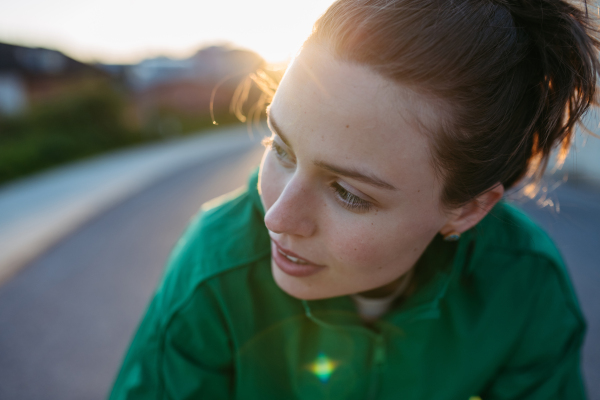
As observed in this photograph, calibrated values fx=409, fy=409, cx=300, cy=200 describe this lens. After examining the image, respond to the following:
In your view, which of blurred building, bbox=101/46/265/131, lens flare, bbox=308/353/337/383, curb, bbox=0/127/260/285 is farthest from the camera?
blurred building, bbox=101/46/265/131

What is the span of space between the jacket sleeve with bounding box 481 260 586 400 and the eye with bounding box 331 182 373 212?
90 cm

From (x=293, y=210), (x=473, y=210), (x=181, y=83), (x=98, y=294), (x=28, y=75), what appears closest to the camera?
(x=293, y=210)

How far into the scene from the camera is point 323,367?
1.44 metres

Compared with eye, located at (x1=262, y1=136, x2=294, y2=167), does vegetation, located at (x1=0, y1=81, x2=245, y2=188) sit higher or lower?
lower

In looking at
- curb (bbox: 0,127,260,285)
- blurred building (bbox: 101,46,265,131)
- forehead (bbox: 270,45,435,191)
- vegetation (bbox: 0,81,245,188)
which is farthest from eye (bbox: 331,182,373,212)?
vegetation (bbox: 0,81,245,188)

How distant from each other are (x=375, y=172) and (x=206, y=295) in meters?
0.66

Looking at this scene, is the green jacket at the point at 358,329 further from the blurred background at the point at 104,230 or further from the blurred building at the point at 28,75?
the blurred building at the point at 28,75

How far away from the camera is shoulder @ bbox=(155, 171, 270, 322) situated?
1292 mm

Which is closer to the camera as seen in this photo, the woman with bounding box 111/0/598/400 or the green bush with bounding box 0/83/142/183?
the woman with bounding box 111/0/598/400

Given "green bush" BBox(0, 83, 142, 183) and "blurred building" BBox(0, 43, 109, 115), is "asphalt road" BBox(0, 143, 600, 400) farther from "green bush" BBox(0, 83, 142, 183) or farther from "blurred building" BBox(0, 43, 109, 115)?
"blurred building" BBox(0, 43, 109, 115)

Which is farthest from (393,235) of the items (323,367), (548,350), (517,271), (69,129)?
(69,129)

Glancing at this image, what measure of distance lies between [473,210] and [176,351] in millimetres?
1039

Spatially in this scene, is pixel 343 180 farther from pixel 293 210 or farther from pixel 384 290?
pixel 384 290

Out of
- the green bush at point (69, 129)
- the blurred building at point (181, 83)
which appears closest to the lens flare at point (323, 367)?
the blurred building at point (181, 83)
